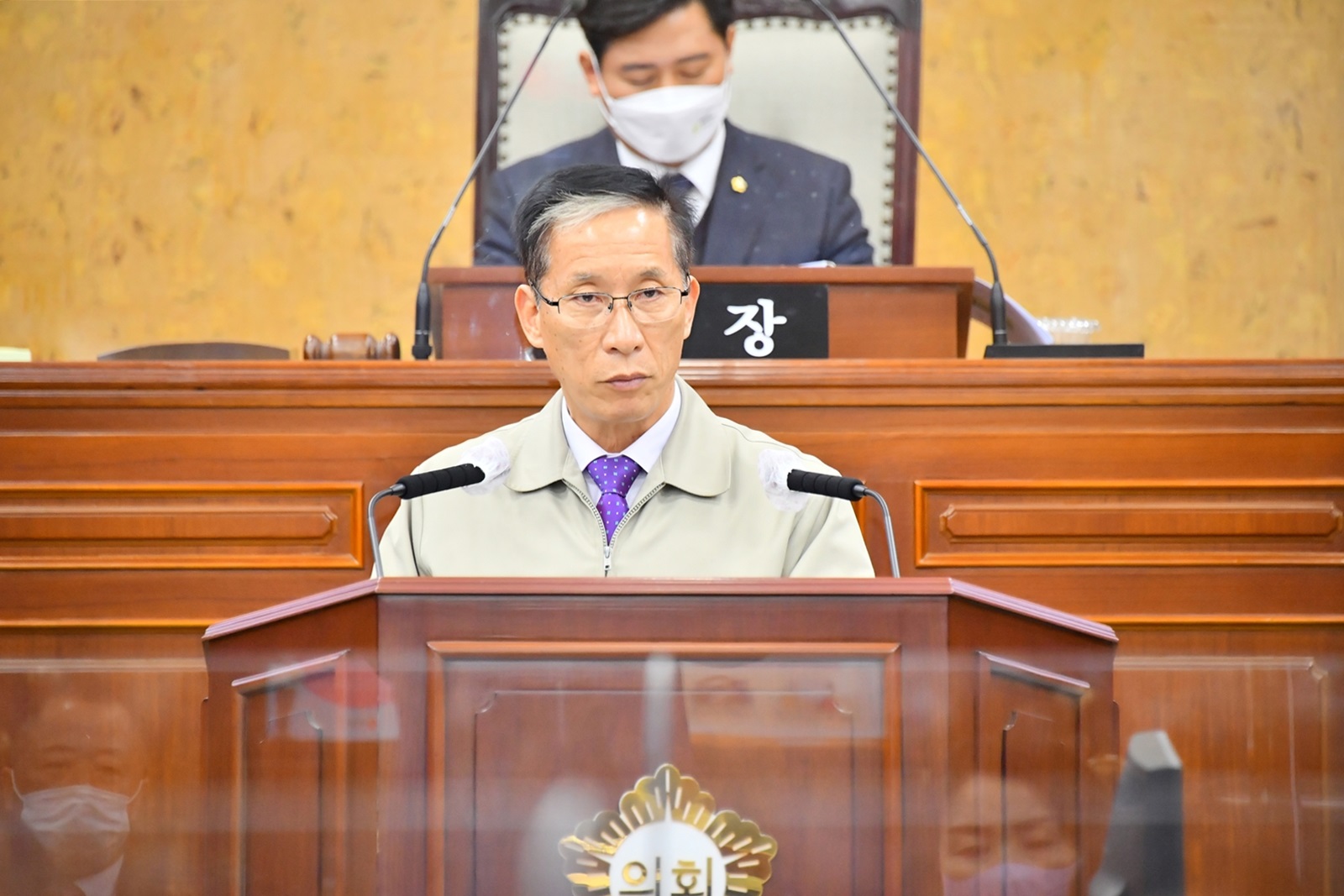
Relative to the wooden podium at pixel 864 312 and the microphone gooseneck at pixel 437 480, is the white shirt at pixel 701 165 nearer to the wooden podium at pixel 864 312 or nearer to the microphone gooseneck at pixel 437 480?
the wooden podium at pixel 864 312

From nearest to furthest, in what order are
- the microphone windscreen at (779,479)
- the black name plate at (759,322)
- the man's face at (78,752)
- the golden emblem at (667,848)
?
the golden emblem at (667,848) < the microphone windscreen at (779,479) < the man's face at (78,752) < the black name plate at (759,322)

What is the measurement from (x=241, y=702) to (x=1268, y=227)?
2808 millimetres

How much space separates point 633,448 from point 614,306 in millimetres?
173

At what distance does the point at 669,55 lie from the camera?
270 cm

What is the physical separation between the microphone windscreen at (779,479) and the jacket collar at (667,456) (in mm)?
104

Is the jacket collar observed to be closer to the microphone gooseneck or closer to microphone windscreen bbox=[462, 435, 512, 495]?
microphone windscreen bbox=[462, 435, 512, 495]

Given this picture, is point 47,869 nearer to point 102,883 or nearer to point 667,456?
point 102,883

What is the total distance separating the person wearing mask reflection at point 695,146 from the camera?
8.67 ft

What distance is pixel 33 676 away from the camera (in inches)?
68.3

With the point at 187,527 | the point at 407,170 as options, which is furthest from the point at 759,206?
the point at 187,527

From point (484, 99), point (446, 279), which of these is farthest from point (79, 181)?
point (446, 279)

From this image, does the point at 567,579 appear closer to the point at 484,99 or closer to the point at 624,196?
the point at 624,196

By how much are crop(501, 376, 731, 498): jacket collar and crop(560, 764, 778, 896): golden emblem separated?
58cm

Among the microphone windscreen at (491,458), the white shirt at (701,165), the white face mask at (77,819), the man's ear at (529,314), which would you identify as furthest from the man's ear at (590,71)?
the white face mask at (77,819)
